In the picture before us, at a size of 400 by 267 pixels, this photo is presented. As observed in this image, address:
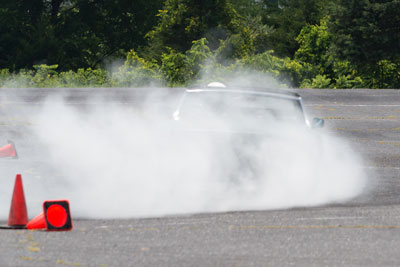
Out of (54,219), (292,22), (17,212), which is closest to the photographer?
(54,219)

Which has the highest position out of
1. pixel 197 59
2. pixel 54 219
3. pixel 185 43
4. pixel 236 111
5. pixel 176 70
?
pixel 236 111

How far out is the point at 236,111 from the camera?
10484 mm

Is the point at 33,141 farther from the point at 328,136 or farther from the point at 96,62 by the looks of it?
the point at 96,62

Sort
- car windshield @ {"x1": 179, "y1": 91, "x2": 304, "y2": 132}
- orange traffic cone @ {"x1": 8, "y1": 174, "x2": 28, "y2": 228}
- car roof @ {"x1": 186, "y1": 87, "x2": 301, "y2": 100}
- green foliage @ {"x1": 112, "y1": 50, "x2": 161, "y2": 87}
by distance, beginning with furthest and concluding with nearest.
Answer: green foliage @ {"x1": 112, "y1": 50, "x2": 161, "y2": 87}, car roof @ {"x1": 186, "y1": 87, "x2": 301, "y2": 100}, car windshield @ {"x1": 179, "y1": 91, "x2": 304, "y2": 132}, orange traffic cone @ {"x1": 8, "y1": 174, "x2": 28, "y2": 228}

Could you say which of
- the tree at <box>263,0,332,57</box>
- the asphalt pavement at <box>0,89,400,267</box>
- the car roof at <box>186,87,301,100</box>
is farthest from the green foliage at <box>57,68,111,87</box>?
the tree at <box>263,0,332,57</box>

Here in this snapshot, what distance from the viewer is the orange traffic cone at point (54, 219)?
805 centimetres

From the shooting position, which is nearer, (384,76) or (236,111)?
(236,111)

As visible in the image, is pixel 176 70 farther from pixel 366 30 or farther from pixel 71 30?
pixel 71 30

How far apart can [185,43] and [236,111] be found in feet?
135

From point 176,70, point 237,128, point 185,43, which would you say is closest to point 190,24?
point 185,43

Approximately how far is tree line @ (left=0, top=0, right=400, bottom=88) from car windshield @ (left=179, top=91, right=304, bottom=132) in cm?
2251

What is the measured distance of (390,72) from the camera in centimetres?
4559

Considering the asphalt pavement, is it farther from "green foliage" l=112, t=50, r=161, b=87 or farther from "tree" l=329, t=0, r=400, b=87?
"tree" l=329, t=0, r=400, b=87

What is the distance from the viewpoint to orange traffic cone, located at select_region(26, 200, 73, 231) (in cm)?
805
